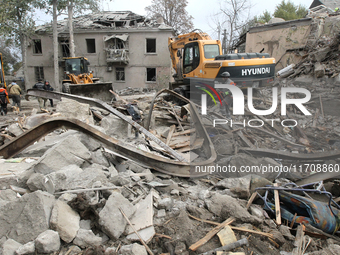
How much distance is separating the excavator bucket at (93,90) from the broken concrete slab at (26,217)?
918cm

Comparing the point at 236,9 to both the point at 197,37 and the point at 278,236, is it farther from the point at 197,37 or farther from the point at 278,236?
the point at 278,236

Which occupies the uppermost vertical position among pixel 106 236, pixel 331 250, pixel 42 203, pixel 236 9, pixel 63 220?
pixel 236 9

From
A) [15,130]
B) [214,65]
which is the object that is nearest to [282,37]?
[214,65]

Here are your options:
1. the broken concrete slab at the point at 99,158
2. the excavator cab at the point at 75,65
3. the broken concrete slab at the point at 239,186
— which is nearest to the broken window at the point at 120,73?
the excavator cab at the point at 75,65

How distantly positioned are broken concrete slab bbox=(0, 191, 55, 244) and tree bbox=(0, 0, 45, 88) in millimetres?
22042

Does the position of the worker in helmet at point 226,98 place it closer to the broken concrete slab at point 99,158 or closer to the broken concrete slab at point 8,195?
the broken concrete slab at point 99,158

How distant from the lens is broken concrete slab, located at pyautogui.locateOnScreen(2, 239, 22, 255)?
2230 mm

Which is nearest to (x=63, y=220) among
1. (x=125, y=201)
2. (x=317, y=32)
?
(x=125, y=201)

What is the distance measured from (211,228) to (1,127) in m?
5.93

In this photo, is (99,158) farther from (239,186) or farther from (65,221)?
(239,186)

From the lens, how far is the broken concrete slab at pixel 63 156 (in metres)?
3.34

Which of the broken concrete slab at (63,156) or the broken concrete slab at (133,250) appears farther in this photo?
the broken concrete slab at (63,156)

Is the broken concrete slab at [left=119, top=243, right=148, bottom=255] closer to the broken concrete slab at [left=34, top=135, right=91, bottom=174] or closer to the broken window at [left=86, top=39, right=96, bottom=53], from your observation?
the broken concrete slab at [left=34, top=135, right=91, bottom=174]

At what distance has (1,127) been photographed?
19.4 ft
